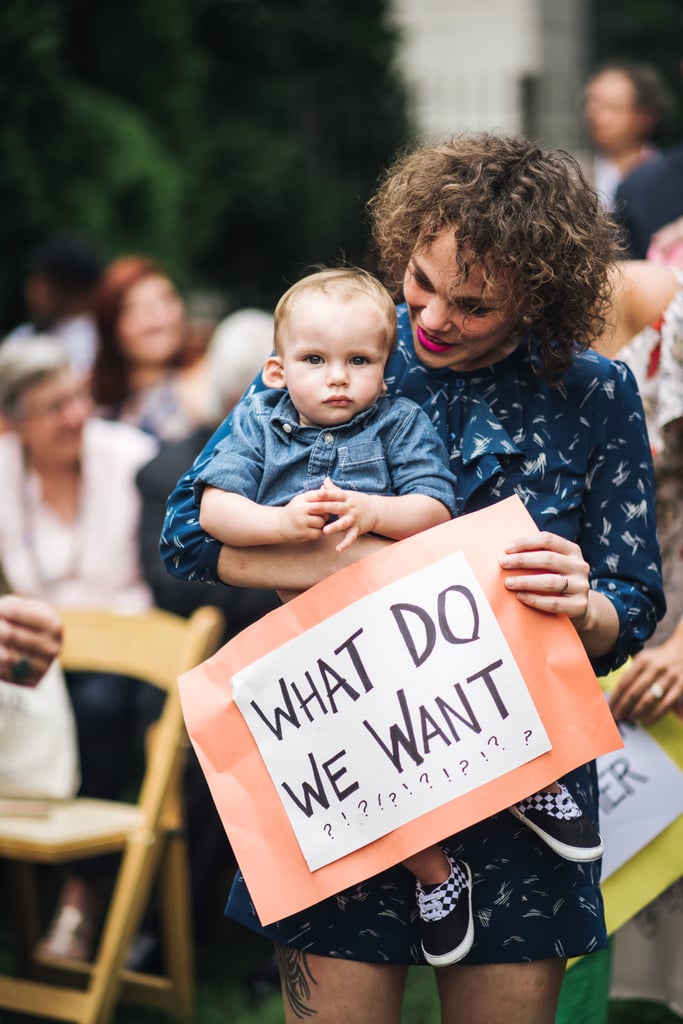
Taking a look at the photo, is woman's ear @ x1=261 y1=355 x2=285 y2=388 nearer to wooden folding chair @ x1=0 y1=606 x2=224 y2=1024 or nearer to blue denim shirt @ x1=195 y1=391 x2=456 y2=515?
blue denim shirt @ x1=195 y1=391 x2=456 y2=515

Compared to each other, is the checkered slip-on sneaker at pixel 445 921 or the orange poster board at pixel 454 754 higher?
the orange poster board at pixel 454 754

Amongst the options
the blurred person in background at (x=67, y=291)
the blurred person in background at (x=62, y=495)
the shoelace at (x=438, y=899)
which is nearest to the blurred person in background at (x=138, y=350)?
the blurred person in background at (x=67, y=291)

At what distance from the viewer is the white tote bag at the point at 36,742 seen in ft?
9.37

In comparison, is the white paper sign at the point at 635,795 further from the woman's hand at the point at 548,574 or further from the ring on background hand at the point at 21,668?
the ring on background hand at the point at 21,668

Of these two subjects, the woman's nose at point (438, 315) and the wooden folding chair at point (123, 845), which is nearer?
the woman's nose at point (438, 315)

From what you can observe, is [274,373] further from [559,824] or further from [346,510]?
[559,824]

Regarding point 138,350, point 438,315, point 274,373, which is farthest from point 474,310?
point 138,350

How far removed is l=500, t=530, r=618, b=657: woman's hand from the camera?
69.6 inches

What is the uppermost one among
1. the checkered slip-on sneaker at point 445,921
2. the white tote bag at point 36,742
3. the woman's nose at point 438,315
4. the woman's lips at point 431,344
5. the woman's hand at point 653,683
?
the woman's nose at point 438,315

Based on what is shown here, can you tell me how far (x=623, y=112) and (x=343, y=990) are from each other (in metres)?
5.69

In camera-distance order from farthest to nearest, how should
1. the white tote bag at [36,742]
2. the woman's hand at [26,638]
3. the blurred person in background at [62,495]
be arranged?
the blurred person in background at [62,495]
the white tote bag at [36,742]
the woman's hand at [26,638]

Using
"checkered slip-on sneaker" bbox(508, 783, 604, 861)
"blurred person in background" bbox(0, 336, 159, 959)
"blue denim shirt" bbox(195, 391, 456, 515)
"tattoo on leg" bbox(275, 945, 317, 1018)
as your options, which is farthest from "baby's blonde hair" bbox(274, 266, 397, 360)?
"blurred person in background" bbox(0, 336, 159, 959)

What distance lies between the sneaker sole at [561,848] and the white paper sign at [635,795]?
0.48 meters

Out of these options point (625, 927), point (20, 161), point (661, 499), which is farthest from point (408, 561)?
point (20, 161)
